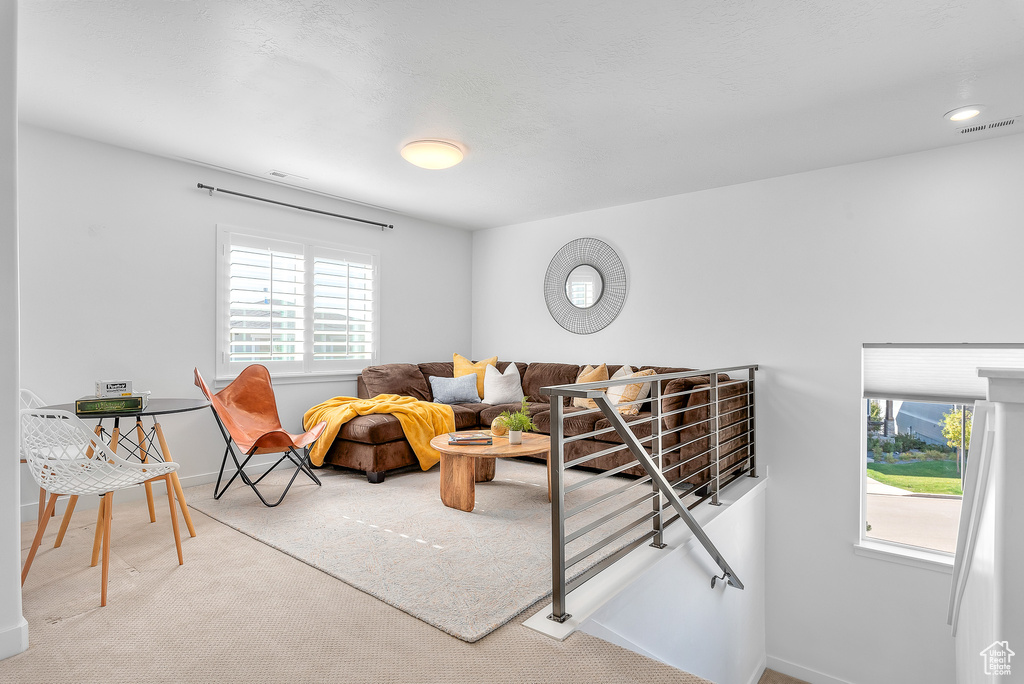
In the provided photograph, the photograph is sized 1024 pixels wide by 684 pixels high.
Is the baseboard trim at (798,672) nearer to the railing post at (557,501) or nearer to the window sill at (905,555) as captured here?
the window sill at (905,555)

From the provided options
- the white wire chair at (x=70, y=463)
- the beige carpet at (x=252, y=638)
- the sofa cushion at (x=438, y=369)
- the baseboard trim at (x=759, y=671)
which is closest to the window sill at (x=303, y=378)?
the sofa cushion at (x=438, y=369)

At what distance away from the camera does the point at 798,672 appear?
163 inches

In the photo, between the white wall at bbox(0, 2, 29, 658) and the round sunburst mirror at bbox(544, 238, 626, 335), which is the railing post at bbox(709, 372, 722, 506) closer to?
the round sunburst mirror at bbox(544, 238, 626, 335)

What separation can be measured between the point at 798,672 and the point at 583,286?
3.72m

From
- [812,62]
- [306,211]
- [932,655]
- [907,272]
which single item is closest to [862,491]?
[932,655]

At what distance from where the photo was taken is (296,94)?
289cm

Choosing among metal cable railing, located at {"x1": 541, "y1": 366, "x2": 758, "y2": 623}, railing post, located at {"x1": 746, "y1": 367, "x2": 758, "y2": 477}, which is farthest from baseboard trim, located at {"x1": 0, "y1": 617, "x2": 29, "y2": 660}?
railing post, located at {"x1": 746, "y1": 367, "x2": 758, "y2": 477}

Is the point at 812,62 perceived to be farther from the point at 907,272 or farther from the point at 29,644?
the point at 29,644

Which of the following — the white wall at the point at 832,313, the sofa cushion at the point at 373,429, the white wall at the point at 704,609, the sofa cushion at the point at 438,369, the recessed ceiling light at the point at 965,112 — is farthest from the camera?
the sofa cushion at the point at 438,369

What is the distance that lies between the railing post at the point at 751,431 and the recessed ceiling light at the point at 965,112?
2.02 m

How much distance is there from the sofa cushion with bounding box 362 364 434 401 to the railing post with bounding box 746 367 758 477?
9.58 ft

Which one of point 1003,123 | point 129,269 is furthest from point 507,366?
point 1003,123

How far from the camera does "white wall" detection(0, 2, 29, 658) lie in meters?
1.85

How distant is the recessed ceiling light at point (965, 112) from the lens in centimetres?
302
